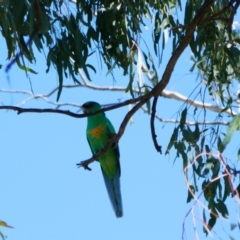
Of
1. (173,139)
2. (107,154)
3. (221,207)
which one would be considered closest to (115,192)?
(107,154)

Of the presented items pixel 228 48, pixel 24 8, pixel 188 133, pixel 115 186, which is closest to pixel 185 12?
pixel 228 48

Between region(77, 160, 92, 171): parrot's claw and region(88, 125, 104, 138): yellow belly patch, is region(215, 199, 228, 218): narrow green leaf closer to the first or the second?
region(77, 160, 92, 171): parrot's claw

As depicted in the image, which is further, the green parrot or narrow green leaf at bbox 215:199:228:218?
the green parrot

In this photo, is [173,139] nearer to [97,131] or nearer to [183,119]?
[183,119]

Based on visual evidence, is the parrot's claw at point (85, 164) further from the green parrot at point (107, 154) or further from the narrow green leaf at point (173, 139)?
the green parrot at point (107, 154)

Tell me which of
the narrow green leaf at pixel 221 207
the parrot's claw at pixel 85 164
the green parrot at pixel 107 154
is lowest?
the narrow green leaf at pixel 221 207

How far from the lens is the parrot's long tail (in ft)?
13.2

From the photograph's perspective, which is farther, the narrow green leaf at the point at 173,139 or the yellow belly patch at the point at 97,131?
the yellow belly patch at the point at 97,131

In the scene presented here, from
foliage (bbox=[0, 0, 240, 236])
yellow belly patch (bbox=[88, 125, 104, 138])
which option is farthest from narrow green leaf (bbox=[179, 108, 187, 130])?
yellow belly patch (bbox=[88, 125, 104, 138])

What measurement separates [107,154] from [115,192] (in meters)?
0.21

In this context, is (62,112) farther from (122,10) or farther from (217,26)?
(217,26)

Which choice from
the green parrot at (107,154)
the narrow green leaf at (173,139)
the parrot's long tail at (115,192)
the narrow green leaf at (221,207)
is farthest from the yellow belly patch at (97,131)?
Result: the narrow green leaf at (221,207)

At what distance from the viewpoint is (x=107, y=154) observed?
4.18m

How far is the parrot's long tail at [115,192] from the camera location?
158 inches
